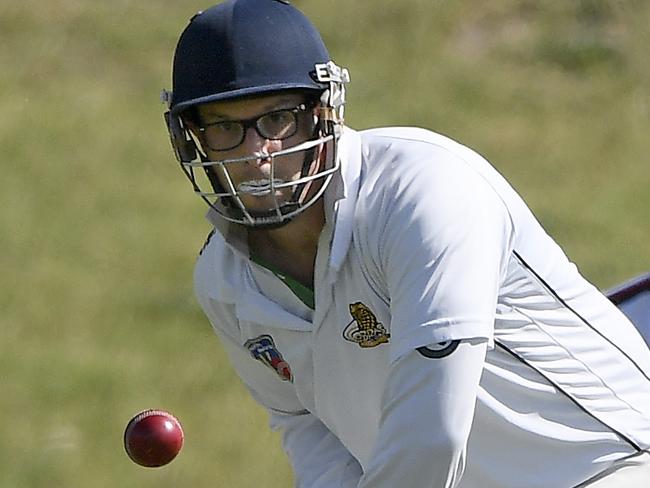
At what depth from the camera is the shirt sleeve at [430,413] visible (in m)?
2.61

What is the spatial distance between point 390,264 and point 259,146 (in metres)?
0.33

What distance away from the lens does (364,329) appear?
296 cm

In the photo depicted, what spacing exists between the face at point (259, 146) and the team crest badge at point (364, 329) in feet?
0.79

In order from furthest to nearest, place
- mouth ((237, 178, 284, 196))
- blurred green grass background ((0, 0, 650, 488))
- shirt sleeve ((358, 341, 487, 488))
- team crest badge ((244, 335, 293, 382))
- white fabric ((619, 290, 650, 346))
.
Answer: blurred green grass background ((0, 0, 650, 488)), white fabric ((619, 290, 650, 346)), team crest badge ((244, 335, 293, 382)), mouth ((237, 178, 284, 196)), shirt sleeve ((358, 341, 487, 488))

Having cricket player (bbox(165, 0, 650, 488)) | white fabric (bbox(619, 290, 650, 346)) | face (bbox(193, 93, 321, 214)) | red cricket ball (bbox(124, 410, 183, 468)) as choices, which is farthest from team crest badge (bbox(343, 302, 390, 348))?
white fabric (bbox(619, 290, 650, 346))

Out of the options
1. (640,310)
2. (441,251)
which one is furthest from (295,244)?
(640,310)

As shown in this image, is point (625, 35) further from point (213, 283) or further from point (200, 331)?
point (213, 283)

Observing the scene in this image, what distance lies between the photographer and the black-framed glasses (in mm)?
2883

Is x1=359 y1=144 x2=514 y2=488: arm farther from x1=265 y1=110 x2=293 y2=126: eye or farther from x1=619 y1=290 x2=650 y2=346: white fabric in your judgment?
x1=619 y1=290 x2=650 y2=346: white fabric

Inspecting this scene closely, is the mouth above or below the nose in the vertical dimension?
below

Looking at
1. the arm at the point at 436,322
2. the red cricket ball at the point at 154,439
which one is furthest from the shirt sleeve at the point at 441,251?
the red cricket ball at the point at 154,439

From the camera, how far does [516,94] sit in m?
10.2

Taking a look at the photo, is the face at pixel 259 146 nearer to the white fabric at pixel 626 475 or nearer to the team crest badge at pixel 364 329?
the team crest badge at pixel 364 329

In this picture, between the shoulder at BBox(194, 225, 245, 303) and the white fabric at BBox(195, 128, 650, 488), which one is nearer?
the white fabric at BBox(195, 128, 650, 488)
